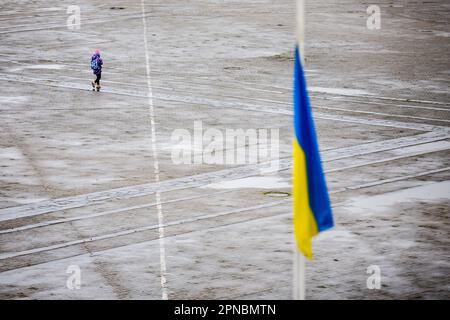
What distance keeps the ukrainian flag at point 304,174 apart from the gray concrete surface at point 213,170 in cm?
511

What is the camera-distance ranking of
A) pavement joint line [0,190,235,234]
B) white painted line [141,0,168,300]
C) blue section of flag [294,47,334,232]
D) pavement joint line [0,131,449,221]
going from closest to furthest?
blue section of flag [294,47,334,232] < white painted line [141,0,168,300] < pavement joint line [0,190,235,234] < pavement joint line [0,131,449,221]

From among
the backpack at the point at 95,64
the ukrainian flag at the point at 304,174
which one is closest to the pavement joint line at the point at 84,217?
the ukrainian flag at the point at 304,174

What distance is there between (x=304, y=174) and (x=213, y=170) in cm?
1309

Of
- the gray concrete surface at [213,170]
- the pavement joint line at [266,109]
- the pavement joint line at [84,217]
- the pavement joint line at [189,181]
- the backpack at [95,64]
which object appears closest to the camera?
the gray concrete surface at [213,170]

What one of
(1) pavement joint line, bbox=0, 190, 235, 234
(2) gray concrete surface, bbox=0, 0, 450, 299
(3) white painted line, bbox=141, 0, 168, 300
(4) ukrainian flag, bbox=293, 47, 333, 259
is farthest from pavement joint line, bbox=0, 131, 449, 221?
(4) ukrainian flag, bbox=293, 47, 333, 259

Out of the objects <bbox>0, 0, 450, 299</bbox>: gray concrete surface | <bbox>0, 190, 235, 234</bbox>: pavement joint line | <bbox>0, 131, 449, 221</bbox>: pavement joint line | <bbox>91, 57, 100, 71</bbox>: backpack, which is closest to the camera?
<bbox>0, 0, 450, 299</bbox>: gray concrete surface

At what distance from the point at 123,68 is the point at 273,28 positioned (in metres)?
13.1

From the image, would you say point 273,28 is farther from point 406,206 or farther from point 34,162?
point 406,206

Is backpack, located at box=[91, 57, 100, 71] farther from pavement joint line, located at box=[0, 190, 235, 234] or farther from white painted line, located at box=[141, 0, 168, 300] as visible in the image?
pavement joint line, located at box=[0, 190, 235, 234]

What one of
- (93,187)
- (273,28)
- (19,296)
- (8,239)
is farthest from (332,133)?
(273,28)

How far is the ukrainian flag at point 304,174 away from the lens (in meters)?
9.21

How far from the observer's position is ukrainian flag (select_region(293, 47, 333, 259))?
9.21m

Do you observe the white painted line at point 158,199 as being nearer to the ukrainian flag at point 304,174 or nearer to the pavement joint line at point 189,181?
the pavement joint line at point 189,181

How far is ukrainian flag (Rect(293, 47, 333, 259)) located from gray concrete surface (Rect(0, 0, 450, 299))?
5106mm
